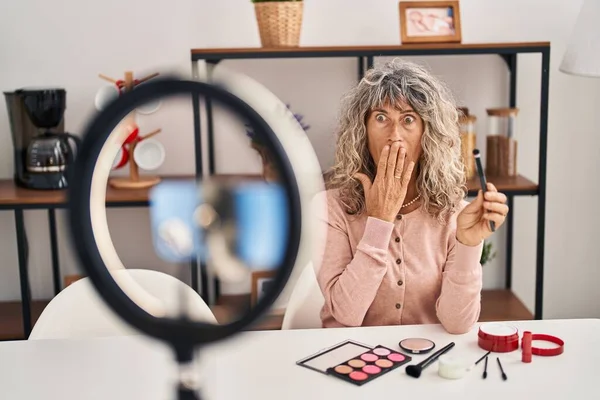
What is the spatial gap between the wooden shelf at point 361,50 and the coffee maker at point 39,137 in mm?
529

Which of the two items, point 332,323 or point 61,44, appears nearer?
point 332,323

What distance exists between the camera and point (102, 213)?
16.1 inches

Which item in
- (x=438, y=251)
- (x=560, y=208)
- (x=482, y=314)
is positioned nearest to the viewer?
(x=438, y=251)

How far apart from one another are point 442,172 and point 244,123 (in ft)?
4.58

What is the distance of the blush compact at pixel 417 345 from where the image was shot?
133 cm

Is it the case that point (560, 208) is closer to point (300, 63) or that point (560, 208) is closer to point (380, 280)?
point (300, 63)

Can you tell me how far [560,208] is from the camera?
9.65 feet

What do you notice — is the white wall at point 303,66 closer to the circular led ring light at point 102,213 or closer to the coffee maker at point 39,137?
the coffee maker at point 39,137

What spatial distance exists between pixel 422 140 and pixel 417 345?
537mm

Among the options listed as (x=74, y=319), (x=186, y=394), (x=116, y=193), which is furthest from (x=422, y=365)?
(x=116, y=193)

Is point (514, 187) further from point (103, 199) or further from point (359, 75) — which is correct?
point (103, 199)

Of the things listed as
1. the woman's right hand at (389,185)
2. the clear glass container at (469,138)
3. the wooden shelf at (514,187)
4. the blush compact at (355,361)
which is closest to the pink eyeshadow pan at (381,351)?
the blush compact at (355,361)

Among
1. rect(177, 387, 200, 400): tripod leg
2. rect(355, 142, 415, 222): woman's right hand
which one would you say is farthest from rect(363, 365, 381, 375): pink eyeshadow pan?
rect(177, 387, 200, 400): tripod leg

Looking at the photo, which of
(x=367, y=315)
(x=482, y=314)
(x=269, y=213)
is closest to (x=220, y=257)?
(x=269, y=213)
